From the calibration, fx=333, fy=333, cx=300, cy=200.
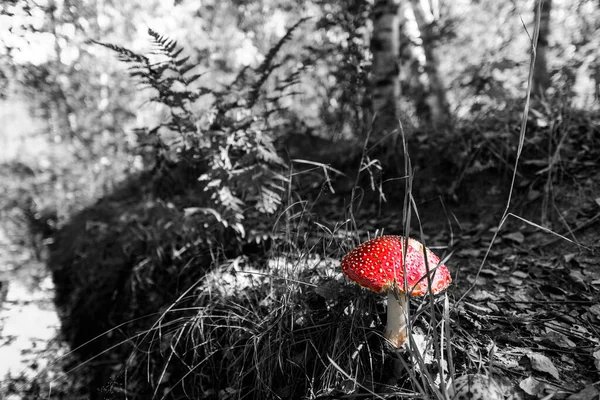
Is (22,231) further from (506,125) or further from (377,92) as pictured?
(506,125)

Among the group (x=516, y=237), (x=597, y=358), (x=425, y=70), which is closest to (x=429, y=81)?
(x=425, y=70)

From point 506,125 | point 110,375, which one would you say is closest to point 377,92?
point 506,125

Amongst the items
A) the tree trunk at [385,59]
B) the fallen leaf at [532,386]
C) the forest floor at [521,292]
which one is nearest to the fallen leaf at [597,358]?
the forest floor at [521,292]

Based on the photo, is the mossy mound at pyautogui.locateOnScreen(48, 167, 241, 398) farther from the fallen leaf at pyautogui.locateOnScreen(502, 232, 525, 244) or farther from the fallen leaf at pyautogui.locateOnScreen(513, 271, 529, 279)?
the fallen leaf at pyautogui.locateOnScreen(502, 232, 525, 244)

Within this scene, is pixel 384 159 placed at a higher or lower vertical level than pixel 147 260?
higher

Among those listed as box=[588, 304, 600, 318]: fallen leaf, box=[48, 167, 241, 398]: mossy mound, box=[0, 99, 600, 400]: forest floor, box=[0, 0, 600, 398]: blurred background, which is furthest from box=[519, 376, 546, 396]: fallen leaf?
box=[48, 167, 241, 398]: mossy mound

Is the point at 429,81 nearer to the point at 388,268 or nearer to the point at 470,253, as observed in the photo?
the point at 470,253

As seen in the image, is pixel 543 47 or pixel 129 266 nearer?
pixel 129 266
